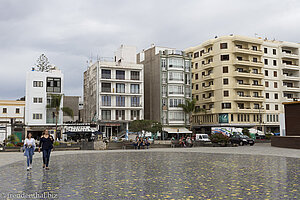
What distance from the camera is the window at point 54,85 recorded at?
57.3 meters

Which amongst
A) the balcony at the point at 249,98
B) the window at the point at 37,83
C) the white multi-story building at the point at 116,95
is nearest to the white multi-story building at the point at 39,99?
the window at the point at 37,83

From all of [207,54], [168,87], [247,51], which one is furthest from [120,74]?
[247,51]

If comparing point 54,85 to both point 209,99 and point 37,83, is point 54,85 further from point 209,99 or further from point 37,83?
point 209,99

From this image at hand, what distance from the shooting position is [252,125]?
6662 centimetres

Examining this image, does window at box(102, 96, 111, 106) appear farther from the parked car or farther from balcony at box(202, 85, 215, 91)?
the parked car

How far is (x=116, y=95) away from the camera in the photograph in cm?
6181

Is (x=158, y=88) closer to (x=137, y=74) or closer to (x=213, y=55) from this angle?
(x=137, y=74)

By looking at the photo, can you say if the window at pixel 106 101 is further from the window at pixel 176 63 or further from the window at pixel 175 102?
the window at pixel 176 63

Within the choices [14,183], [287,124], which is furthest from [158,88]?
[14,183]

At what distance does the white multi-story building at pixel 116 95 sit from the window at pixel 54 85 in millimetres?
7222

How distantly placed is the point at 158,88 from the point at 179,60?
7.47 metres

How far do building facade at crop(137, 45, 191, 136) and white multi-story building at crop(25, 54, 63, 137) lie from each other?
1940 centimetres

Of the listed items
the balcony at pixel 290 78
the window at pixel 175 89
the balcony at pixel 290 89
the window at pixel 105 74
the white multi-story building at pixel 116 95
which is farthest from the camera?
the balcony at pixel 290 78

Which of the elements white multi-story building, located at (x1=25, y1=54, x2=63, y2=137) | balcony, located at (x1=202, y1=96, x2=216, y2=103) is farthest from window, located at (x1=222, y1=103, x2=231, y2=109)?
white multi-story building, located at (x1=25, y1=54, x2=63, y2=137)
